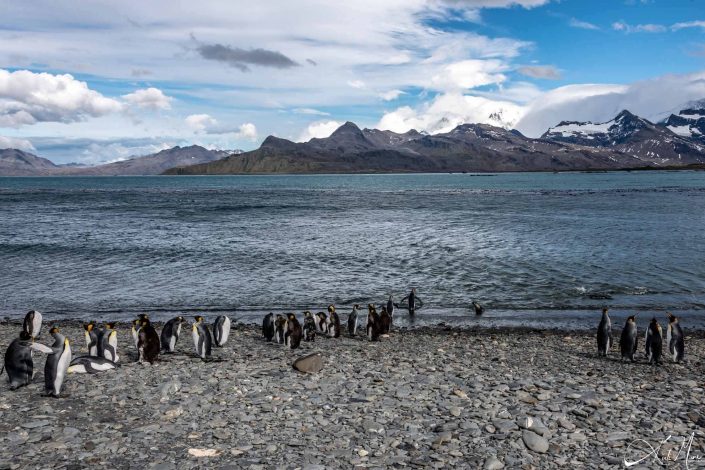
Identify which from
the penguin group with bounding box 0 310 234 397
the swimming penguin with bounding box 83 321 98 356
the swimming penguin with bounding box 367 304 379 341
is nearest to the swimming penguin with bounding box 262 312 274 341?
the penguin group with bounding box 0 310 234 397

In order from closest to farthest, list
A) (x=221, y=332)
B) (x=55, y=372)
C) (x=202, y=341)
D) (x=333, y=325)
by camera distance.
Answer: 1. (x=55, y=372)
2. (x=202, y=341)
3. (x=221, y=332)
4. (x=333, y=325)

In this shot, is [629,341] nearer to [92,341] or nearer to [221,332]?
[221,332]

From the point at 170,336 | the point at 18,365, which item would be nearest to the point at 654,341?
the point at 170,336

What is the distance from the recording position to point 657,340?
14.8 meters

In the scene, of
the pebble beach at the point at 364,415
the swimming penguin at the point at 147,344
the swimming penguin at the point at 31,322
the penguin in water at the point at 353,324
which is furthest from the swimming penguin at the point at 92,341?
the penguin in water at the point at 353,324

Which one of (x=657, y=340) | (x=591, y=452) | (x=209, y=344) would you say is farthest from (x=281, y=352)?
(x=657, y=340)

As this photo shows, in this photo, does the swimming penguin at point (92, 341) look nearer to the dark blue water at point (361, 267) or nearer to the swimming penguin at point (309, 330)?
the swimming penguin at point (309, 330)

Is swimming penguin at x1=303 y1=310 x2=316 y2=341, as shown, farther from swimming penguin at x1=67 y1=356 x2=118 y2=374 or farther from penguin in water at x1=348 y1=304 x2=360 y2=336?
swimming penguin at x1=67 y1=356 x2=118 y2=374

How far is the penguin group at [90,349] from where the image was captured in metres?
11.3

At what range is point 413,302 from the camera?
23016 mm

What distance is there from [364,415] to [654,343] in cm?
888

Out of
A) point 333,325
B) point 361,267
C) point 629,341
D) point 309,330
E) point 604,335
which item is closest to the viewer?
point 629,341

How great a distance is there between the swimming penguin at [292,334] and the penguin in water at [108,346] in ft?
15.3

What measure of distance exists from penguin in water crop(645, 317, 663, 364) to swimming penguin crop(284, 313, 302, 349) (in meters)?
9.45
